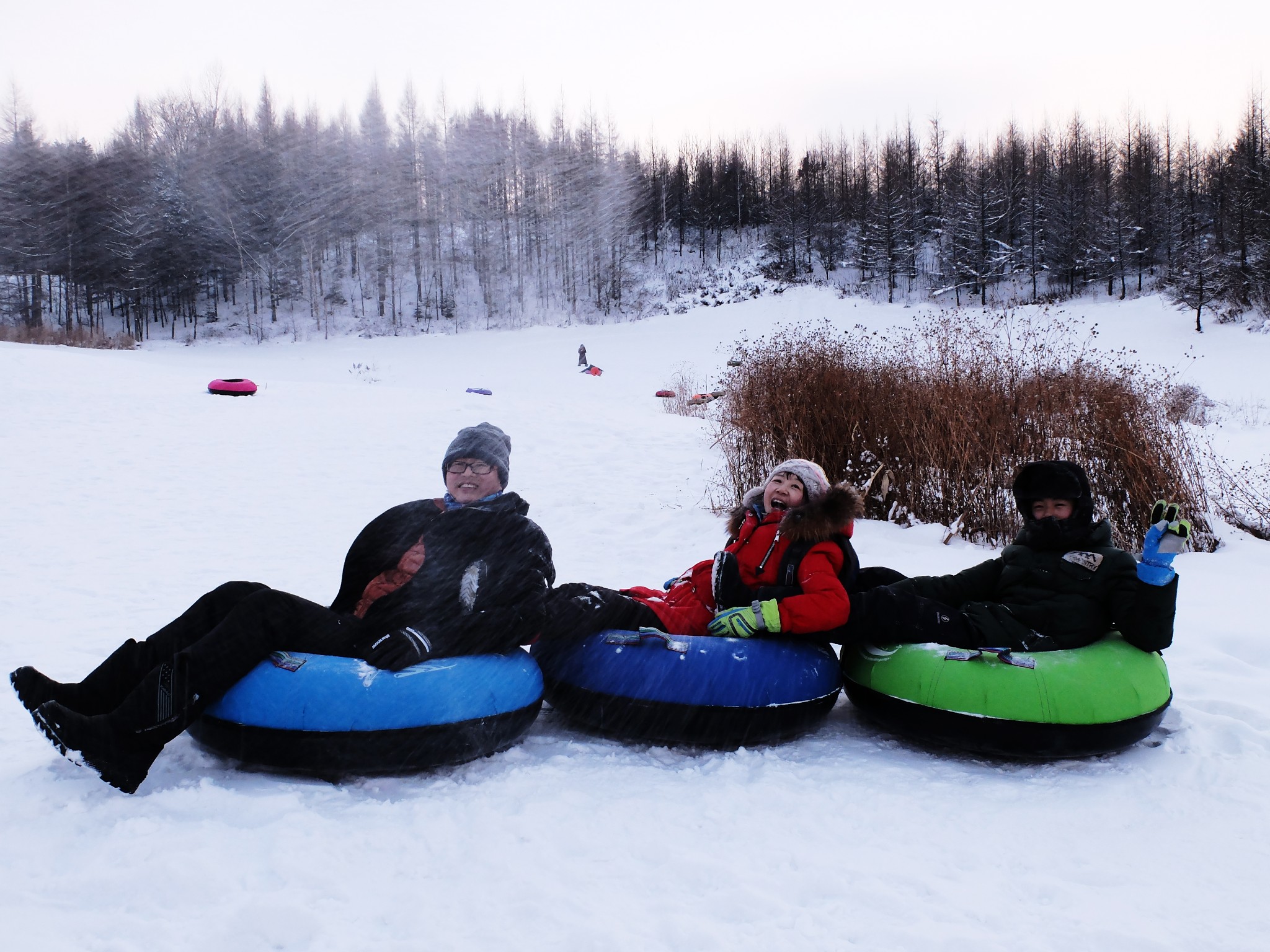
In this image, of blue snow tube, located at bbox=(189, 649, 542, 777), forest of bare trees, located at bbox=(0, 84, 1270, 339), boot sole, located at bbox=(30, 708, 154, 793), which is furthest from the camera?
forest of bare trees, located at bbox=(0, 84, 1270, 339)

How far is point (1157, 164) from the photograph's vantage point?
139 feet

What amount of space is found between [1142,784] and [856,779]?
930 mm

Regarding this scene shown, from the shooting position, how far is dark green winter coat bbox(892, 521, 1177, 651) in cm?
290

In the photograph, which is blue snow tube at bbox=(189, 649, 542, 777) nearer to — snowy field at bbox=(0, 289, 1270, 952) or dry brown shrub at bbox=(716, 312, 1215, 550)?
snowy field at bbox=(0, 289, 1270, 952)

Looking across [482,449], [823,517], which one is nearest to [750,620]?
[823,517]

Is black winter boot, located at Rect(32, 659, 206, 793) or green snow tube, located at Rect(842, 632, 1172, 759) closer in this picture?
black winter boot, located at Rect(32, 659, 206, 793)

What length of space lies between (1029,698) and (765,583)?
103cm

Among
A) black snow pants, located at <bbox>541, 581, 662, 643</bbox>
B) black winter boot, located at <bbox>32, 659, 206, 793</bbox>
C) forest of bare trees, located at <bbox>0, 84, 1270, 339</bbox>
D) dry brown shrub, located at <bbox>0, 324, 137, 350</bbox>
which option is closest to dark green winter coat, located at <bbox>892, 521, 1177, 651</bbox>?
black snow pants, located at <bbox>541, 581, 662, 643</bbox>

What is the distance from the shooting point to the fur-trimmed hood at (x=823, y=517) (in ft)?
10.3

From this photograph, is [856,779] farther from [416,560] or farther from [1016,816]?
[416,560]

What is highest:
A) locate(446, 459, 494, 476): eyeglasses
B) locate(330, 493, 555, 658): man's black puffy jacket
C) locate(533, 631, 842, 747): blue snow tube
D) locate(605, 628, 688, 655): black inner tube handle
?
locate(446, 459, 494, 476): eyeglasses

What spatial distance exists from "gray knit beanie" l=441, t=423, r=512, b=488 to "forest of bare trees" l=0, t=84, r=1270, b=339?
28308mm

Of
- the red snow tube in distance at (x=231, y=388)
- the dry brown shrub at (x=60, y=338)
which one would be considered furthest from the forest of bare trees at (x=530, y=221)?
the red snow tube in distance at (x=231, y=388)

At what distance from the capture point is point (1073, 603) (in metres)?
3.07
